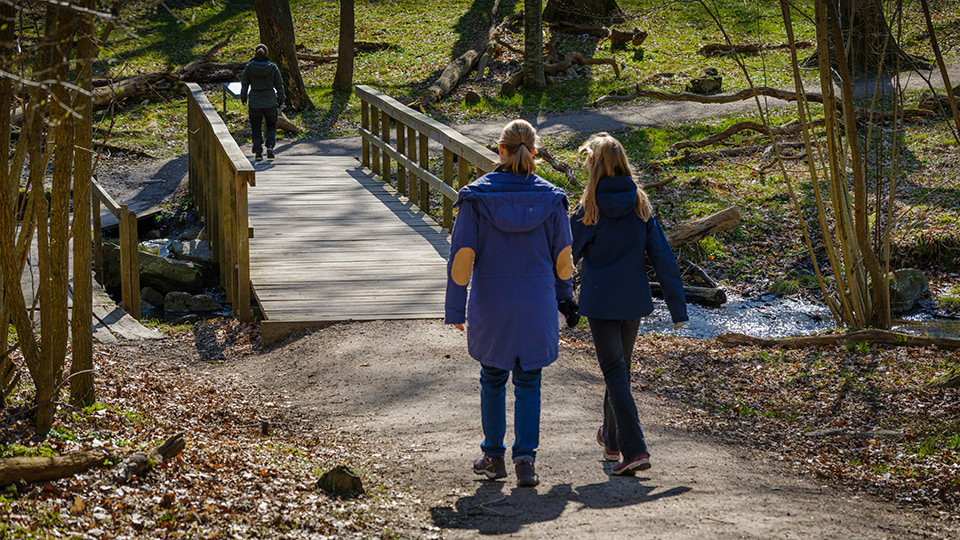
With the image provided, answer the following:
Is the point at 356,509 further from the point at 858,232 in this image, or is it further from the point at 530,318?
the point at 858,232

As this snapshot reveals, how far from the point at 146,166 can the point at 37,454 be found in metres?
12.3

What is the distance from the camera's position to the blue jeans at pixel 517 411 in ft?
15.0

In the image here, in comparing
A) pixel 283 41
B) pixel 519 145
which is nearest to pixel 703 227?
pixel 519 145

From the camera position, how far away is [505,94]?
20.4m

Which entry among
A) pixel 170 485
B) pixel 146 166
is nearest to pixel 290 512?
pixel 170 485

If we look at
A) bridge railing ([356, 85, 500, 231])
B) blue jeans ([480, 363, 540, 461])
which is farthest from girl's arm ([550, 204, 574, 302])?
bridge railing ([356, 85, 500, 231])

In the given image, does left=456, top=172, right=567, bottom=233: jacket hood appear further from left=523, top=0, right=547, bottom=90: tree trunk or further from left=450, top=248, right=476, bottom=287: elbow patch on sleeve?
left=523, top=0, right=547, bottom=90: tree trunk

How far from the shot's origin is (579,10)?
2494cm

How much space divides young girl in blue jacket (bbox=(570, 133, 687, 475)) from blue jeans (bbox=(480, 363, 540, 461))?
1.48 ft

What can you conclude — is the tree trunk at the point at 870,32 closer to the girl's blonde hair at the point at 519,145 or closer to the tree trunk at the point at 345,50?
the girl's blonde hair at the point at 519,145

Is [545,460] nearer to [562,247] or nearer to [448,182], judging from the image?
[562,247]

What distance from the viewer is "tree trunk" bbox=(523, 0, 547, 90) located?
768 inches

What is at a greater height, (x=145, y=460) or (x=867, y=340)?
(x=145, y=460)

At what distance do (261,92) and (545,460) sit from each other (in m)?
10.4
